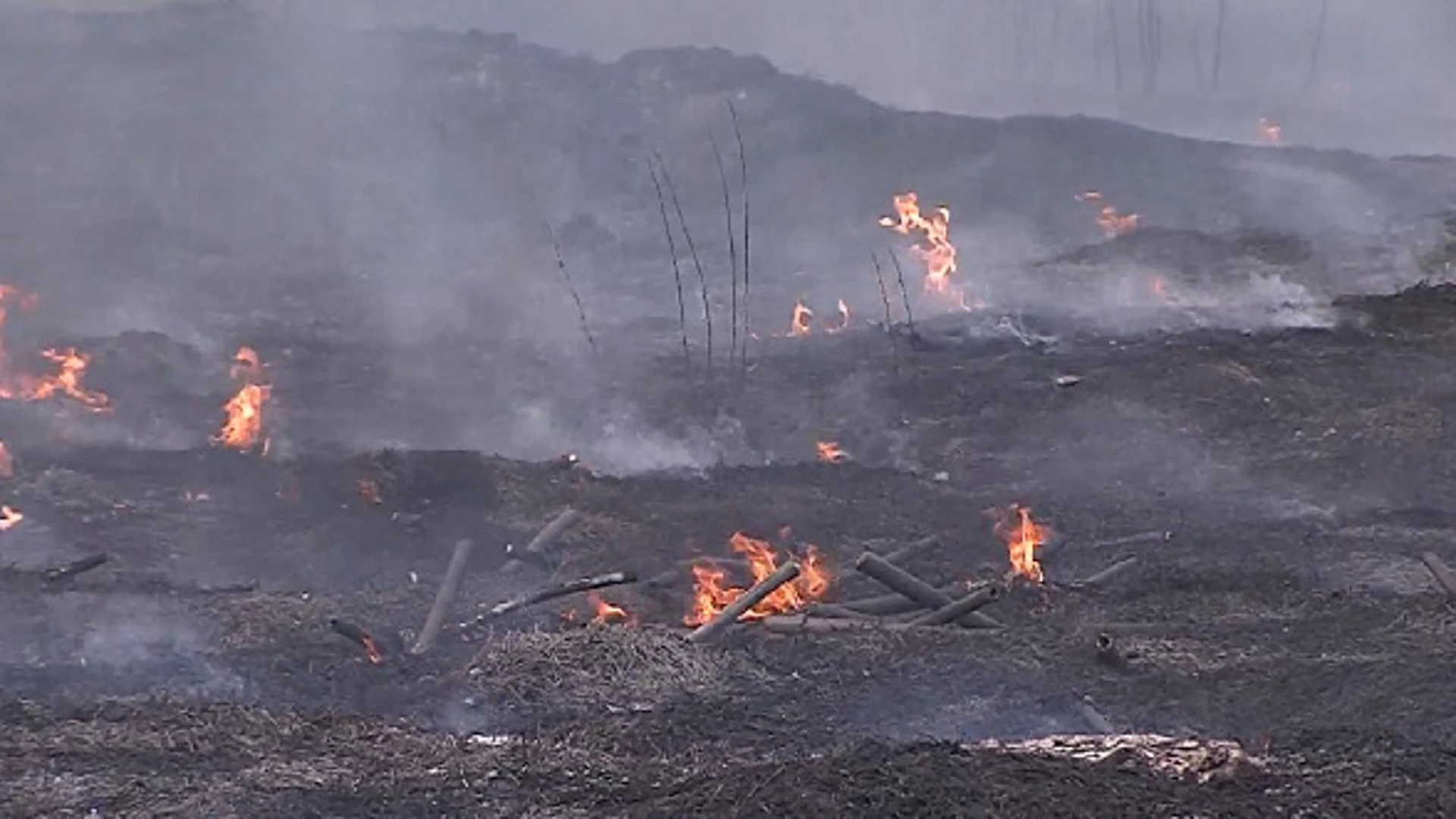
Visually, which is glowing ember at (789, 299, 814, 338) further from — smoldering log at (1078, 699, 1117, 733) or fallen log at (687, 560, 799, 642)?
smoldering log at (1078, 699, 1117, 733)

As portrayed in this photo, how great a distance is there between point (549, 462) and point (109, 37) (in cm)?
2896

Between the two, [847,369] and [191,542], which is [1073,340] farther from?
[191,542]

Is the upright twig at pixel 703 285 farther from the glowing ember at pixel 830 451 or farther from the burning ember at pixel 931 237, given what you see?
the burning ember at pixel 931 237

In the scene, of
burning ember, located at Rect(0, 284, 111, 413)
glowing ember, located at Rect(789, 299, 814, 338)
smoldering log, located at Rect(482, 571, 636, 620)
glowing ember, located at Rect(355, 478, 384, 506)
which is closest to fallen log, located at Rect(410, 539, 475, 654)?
smoldering log, located at Rect(482, 571, 636, 620)

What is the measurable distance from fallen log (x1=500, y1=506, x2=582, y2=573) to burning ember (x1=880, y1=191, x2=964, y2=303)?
12.9 meters

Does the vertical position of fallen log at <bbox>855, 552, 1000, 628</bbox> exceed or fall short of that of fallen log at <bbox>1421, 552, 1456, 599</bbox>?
it exceeds it

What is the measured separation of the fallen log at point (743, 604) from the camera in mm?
10320

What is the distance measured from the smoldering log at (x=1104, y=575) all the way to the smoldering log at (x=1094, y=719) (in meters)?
2.66

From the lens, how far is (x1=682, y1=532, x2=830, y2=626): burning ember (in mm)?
11398

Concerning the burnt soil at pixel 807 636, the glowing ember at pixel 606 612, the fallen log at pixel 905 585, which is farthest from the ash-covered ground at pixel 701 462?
the fallen log at pixel 905 585

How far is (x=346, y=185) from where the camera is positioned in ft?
109

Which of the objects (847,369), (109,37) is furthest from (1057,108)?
(847,369)

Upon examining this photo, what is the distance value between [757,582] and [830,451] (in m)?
5.09

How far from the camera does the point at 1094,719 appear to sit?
30.4 ft
